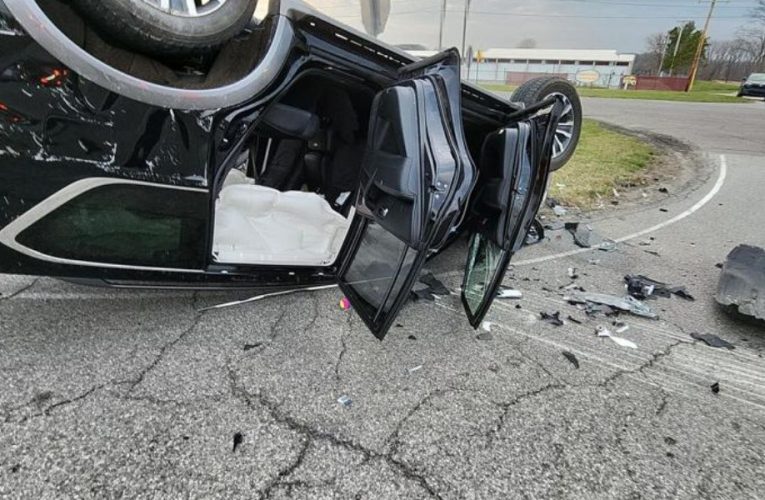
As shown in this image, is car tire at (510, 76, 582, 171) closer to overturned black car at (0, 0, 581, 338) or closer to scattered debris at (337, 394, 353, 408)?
overturned black car at (0, 0, 581, 338)

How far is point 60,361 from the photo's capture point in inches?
83.6

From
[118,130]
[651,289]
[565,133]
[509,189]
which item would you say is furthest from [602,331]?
[118,130]

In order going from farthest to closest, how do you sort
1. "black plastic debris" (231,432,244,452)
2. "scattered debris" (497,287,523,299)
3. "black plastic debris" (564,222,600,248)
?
"black plastic debris" (564,222,600,248)
"scattered debris" (497,287,523,299)
"black plastic debris" (231,432,244,452)

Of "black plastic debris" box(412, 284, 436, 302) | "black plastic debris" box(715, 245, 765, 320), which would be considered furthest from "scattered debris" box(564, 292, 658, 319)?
"black plastic debris" box(412, 284, 436, 302)

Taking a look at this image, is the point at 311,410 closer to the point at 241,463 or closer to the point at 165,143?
the point at 241,463

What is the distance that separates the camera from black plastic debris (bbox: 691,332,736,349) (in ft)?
8.88

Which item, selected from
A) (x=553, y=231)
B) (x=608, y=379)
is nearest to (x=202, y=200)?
(x=608, y=379)

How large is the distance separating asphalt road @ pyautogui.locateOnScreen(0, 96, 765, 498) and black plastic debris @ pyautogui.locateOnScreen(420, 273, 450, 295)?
105mm

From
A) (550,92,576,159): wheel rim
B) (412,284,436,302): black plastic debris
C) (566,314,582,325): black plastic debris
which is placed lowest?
(566,314,582,325): black plastic debris

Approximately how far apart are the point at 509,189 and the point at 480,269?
63 cm

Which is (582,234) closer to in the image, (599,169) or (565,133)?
(565,133)

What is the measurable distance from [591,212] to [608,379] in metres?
3.51

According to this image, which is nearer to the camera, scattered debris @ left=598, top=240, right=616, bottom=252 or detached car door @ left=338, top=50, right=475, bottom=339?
detached car door @ left=338, top=50, right=475, bottom=339

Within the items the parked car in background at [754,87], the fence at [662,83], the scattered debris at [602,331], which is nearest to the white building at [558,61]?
the fence at [662,83]
